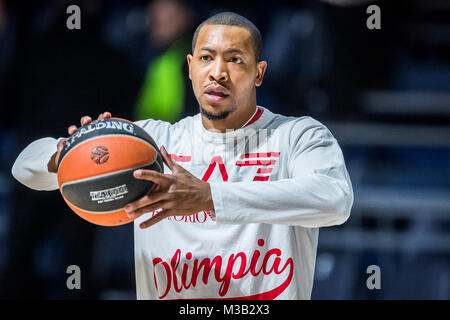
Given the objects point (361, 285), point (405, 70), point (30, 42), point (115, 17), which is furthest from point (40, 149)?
point (405, 70)

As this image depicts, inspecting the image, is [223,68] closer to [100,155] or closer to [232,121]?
[232,121]

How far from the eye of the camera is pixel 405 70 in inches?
216

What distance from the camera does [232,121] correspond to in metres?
2.53

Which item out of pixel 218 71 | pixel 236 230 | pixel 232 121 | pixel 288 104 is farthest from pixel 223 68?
pixel 288 104

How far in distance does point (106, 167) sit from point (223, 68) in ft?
1.95

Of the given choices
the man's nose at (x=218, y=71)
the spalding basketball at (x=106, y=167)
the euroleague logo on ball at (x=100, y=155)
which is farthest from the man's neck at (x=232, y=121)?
the euroleague logo on ball at (x=100, y=155)

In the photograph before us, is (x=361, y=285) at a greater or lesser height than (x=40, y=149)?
lesser

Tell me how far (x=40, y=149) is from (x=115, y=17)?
2.93 m

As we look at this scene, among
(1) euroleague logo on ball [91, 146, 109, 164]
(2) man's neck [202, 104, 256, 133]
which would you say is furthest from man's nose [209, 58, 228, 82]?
(1) euroleague logo on ball [91, 146, 109, 164]

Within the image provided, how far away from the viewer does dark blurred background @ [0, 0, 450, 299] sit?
3598 mm

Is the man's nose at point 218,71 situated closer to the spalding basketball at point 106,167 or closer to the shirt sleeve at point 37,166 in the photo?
the spalding basketball at point 106,167

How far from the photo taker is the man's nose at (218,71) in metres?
2.40
